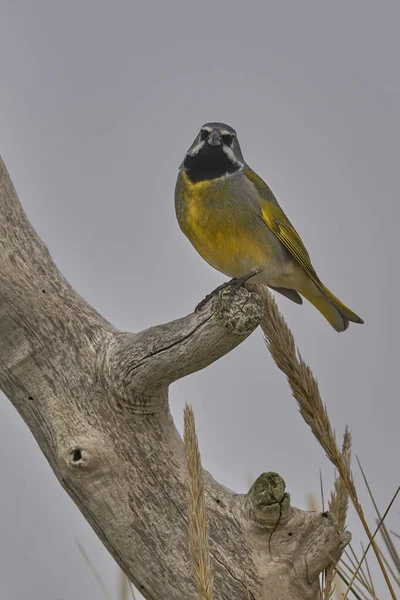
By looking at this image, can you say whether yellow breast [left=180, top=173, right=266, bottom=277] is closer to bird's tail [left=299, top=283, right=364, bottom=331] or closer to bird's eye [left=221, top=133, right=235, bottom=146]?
bird's eye [left=221, top=133, right=235, bottom=146]

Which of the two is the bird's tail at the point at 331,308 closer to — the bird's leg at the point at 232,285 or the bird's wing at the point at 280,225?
the bird's wing at the point at 280,225

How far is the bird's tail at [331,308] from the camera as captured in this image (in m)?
4.53

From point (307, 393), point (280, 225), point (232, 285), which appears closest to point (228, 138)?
point (280, 225)

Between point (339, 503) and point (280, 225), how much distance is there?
2.03 metres

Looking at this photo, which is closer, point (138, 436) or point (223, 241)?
point (138, 436)

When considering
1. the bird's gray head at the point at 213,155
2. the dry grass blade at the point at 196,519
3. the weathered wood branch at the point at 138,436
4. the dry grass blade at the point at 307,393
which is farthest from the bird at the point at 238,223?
the dry grass blade at the point at 196,519

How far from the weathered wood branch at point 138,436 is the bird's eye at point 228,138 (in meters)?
1.42

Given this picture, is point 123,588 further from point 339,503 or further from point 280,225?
point 280,225

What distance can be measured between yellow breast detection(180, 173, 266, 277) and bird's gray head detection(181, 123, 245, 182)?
142 millimetres

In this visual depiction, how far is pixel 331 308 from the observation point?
4598 millimetres

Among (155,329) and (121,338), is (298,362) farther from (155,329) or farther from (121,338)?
(121,338)

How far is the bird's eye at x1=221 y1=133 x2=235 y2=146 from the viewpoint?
14.7 ft

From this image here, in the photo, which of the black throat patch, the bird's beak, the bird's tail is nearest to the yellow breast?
the black throat patch

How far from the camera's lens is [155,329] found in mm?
3109
